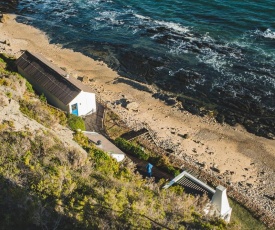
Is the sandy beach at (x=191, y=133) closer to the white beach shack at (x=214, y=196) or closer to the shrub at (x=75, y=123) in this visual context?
the shrub at (x=75, y=123)

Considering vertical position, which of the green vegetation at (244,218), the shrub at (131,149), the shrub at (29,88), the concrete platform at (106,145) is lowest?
the green vegetation at (244,218)

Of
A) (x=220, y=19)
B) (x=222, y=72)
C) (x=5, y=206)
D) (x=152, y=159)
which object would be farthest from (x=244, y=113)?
(x=5, y=206)

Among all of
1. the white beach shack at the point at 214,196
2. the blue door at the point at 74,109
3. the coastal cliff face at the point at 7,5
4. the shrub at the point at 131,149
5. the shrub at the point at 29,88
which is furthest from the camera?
the coastal cliff face at the point at 7,5

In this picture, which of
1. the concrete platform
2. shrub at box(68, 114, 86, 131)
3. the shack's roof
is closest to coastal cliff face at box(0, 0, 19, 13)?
the shack's roof

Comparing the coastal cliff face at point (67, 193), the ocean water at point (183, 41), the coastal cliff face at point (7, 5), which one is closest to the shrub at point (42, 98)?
the coastal cliff face at point (67, 193)

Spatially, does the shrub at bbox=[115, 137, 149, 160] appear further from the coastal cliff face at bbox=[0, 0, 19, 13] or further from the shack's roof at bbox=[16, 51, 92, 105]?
the coastal cliff face at bbox=[0, 0, 19, 13]

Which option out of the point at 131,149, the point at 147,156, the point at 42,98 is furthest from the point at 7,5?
the point at 147,156

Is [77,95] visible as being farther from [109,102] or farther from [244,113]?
[244,113]
